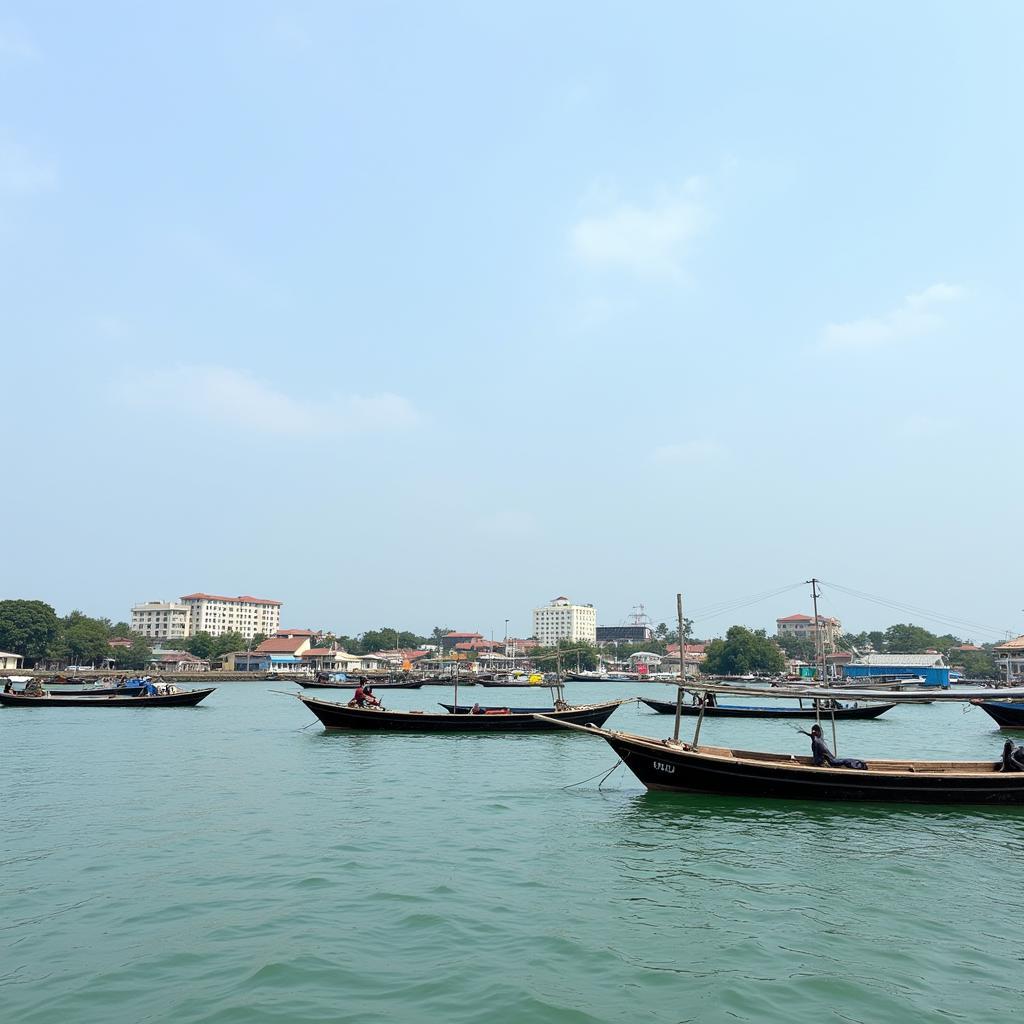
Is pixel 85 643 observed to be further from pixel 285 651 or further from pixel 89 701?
pixel 89 701

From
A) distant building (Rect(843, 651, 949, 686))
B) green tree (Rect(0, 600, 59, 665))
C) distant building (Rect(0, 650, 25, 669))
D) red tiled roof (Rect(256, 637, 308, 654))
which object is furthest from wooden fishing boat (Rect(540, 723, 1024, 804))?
red tiled roof (Rect(256, 637, 308, 654))

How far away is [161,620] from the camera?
188000 millimetres

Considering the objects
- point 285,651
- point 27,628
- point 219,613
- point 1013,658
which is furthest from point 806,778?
point 219,613

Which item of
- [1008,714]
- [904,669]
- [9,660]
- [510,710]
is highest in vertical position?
[9,660]

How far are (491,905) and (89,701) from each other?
44303mm

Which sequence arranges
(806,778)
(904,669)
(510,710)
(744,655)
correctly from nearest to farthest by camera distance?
(806,778)
(510,710)
(904,669)
(744,655)

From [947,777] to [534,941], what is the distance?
11381mm

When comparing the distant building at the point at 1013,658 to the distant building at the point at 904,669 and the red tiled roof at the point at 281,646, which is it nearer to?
the distant building at the point at 904,669

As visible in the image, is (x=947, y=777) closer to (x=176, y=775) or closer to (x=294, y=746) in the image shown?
(x=176, y=775)

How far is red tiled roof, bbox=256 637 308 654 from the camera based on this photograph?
445 feet

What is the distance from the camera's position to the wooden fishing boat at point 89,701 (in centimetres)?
4722

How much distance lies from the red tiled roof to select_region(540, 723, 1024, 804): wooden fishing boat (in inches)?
4909

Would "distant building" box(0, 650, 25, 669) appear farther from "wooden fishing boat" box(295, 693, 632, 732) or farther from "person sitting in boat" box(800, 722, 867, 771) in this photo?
"person sitting in boat" box(800, 722, 867, 771)

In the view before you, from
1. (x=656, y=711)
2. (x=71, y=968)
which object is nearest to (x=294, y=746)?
(x=71, y=968)
